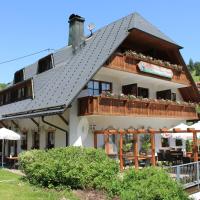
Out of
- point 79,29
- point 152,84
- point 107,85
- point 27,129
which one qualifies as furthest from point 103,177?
point 79,29

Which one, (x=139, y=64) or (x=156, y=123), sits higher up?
(x=139, y=64)

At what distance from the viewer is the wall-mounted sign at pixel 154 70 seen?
20744mm

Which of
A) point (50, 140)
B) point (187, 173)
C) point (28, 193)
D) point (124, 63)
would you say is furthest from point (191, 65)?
point (28, 193)

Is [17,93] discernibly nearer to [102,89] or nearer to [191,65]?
[102,89]

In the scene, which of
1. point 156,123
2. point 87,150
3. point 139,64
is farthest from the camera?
point 156,123

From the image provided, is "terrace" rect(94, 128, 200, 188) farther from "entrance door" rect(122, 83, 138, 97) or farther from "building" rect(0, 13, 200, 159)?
"entrance door" rect(122, 83, 138, 97)

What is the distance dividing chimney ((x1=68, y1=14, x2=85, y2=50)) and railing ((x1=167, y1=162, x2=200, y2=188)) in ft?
44.2

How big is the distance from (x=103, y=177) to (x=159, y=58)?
13.8 meters

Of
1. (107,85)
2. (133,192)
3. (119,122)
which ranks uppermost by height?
(107,85)

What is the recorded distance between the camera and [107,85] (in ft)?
68.5

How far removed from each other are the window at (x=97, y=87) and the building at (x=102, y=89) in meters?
0.06

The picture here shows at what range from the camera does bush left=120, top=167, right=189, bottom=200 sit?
8.73m

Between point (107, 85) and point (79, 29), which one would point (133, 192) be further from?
point (79, 29)

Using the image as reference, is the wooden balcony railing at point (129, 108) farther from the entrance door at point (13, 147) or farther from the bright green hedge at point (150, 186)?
the entrance door at point (13, 147)
